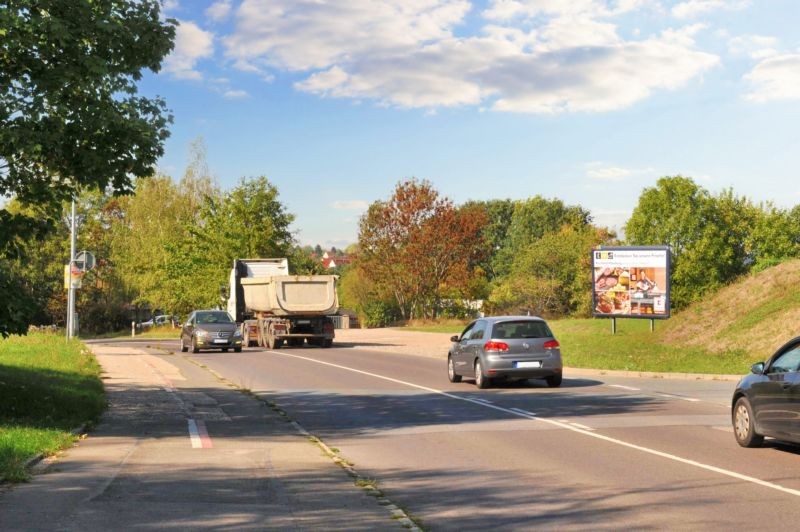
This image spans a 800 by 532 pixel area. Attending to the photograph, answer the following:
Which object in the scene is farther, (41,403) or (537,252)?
(537,252)

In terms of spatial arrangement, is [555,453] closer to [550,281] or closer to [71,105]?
[71,105]

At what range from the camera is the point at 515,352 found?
2050cm

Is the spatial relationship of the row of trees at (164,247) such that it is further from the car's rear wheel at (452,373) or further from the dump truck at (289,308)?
the car's rear wheel at (452,373)

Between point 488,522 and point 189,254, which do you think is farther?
point 189,254

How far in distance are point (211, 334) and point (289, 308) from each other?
4.05 m

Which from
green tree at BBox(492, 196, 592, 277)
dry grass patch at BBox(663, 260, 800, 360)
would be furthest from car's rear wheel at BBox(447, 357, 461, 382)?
green tree at BBox(492, 196, 592, 277)

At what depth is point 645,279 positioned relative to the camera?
3928cm

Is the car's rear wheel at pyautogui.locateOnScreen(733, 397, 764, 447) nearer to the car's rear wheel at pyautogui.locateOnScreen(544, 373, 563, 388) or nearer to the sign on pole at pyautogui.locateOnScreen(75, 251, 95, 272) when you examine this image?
the car's rear wheel at pyautogui.locateOnScreen(544, 373, 563, 388)

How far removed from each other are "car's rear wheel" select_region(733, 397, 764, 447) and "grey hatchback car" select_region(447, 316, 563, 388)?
8489 mm

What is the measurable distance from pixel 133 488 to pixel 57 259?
256 ft

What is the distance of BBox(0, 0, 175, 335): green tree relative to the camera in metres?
12.1

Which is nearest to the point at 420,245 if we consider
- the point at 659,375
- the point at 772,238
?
the point at 772,238

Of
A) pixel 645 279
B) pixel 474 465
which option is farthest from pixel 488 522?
pixel 645 279

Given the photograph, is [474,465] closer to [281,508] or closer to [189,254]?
[281,508]
